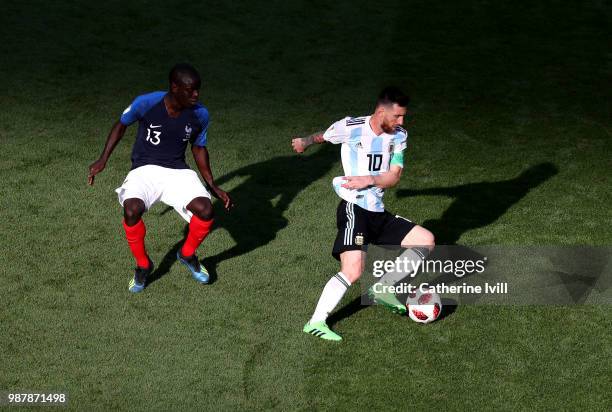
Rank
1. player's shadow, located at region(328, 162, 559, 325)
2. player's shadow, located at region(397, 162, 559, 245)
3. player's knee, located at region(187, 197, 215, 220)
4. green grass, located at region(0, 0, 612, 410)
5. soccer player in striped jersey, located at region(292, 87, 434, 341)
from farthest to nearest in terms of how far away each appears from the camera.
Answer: player's shadow, located at region(397, 162, 559, 245) < player's shadow, located at region(328, 162, 559, 325) < player's knee, located at region(187, 197, 215, 220) < soccer player in striped jersey, located at region(292, 87, 434, 341) < green grass, located at region(0, 0, 612, 410)

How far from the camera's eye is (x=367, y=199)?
31.1 feet

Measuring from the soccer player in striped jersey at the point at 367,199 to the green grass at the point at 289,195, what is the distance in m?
0.37

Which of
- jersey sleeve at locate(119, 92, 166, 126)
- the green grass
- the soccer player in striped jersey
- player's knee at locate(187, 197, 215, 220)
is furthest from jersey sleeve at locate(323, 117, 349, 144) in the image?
jersey sleeve at locate(119, 92, 166, 126)

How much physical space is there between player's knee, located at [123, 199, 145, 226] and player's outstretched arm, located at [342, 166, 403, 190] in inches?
73.0

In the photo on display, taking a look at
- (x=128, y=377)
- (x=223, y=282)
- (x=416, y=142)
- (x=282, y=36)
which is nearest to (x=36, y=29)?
(x=282, y=36)

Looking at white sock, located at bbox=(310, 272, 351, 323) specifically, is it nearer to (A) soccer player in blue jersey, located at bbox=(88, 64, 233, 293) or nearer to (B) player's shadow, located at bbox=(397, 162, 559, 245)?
(A) soccer player in blue jersey, located at bbox=(88, 64, 233, 293)

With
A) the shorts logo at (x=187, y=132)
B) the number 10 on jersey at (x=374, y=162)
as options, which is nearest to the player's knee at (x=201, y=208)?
the shorts logo at (x=187, y=132)

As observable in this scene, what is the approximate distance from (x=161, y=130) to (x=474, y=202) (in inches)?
148

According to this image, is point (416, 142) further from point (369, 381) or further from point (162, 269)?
point (369, 381)

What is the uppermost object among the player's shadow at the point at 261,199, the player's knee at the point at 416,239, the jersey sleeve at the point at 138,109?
the jersey sleeve at the point at 138,109

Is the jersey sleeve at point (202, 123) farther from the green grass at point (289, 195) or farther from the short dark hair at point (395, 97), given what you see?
the short dark hair at point (395, 97)

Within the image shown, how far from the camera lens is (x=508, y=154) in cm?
1286

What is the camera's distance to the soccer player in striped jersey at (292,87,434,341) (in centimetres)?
916

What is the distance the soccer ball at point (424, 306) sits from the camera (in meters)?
9.42
